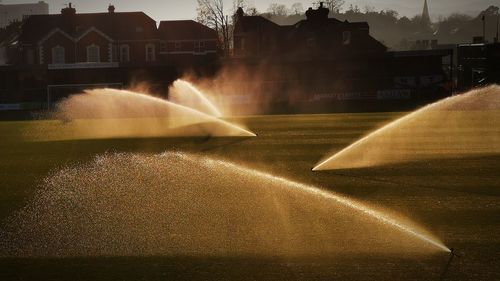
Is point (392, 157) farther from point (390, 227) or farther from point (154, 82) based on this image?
point (154, 82)

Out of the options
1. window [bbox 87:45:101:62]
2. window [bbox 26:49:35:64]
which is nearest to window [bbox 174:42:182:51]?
window [bbox 87:45:101:62]

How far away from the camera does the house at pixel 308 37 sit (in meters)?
75.9

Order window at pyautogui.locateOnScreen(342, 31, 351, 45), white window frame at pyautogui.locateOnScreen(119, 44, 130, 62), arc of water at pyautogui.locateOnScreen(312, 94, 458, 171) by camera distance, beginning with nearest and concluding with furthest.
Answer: arc of water at pyautogui.locateOnScreen(312, 94, 458, 171)
window at pyautogui.locateOnScreen(342, 31, 351, 45)
white window frame at pyautogui.locateOnScreen(119, 44, 130, 62)

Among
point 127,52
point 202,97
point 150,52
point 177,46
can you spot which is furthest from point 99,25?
point 202,97

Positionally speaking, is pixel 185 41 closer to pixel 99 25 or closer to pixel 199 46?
pixel 199 46

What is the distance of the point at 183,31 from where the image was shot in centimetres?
8350

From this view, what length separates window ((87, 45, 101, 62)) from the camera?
75.1m

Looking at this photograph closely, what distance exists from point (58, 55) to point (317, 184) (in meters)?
66.8

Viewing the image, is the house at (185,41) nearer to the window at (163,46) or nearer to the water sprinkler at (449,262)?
the window at (163,46)

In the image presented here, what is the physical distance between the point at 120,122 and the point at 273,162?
20.5 m

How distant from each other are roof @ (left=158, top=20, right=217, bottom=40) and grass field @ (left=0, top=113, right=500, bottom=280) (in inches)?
2210

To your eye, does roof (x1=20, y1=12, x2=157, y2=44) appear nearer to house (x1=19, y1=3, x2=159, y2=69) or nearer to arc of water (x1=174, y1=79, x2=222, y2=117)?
house (x1=19, y1=3, x2=159, y2=69)

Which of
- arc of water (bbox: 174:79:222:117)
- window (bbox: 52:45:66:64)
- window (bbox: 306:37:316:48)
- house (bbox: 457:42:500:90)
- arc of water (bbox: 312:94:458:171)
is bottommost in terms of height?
arc of water (bbox: 312:94:458:171)

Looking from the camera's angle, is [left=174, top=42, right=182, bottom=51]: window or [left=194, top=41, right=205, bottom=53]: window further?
[left=194, top=41, right=205, bottom=53]: window
